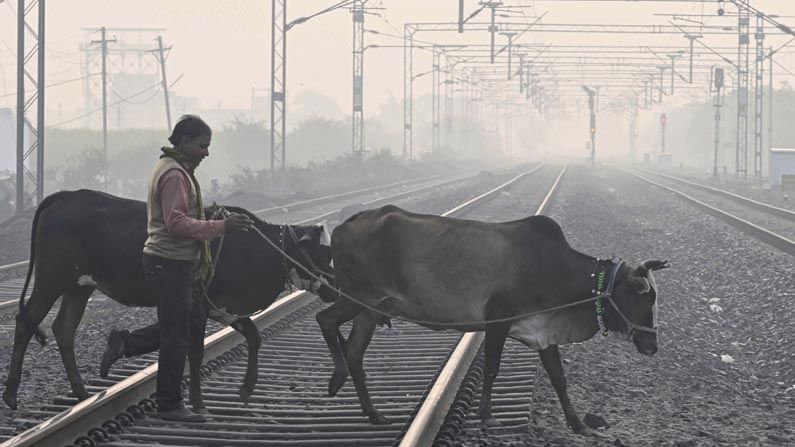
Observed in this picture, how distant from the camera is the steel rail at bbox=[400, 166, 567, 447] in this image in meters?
6.60

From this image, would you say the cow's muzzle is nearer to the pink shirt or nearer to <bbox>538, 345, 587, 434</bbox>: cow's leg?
<bbox>538, 345, 587, 434</bbox>: cow's leg

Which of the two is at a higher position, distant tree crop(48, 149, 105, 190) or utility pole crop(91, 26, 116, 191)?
utility pole crop(91, 26, 116, 191)

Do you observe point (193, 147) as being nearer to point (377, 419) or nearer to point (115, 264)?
point (115, 264)

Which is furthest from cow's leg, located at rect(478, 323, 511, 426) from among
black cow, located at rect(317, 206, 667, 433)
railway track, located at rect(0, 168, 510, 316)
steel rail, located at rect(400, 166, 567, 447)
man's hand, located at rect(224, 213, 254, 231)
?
railway track, located at rect(0, 168, 510, 316)

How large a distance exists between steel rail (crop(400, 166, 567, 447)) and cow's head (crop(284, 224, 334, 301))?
1.10 meters

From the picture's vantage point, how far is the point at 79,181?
45.8m

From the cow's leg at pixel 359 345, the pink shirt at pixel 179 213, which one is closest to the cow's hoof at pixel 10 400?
the pink shirt at pixel 179 213

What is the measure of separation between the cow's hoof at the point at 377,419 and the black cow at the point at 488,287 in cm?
17

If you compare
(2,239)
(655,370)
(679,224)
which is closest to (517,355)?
(655,370)

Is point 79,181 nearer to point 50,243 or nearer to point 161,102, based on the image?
point 50,243

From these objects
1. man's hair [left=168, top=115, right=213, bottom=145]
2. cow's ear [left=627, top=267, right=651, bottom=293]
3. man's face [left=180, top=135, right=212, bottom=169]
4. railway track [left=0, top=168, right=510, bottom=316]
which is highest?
man's hair [left=168, top=115, right=213, bottom=145]

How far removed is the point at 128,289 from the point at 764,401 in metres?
5.01

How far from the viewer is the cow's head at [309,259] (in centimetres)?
806

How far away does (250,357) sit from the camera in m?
7.77
